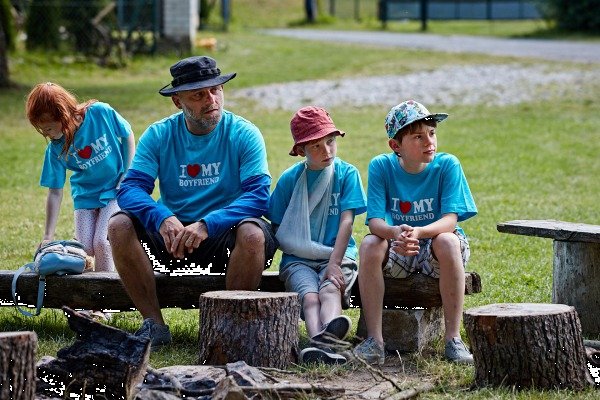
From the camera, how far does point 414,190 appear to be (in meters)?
6.10

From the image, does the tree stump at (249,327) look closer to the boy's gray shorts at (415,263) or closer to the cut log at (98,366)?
the cut log at (98,366)

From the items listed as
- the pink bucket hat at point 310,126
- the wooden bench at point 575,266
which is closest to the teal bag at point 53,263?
the pink bucket hat at point 310,126

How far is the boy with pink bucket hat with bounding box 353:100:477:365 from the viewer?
585 cm

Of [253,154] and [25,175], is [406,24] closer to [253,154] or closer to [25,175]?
[25,175]

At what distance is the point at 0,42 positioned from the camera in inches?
797

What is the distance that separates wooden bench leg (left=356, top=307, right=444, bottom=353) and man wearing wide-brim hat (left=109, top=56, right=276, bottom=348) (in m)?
0.70

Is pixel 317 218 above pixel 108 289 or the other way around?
above

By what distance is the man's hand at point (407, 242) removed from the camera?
577 centimetres

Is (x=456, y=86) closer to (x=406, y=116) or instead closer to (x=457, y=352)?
(x=406, y=116)

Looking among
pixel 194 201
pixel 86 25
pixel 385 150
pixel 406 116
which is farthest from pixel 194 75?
pixel 86 25

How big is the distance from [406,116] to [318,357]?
51.2 inches

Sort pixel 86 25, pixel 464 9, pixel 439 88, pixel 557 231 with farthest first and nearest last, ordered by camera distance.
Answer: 1. pixel 464 9
2. pixel 86 25
3. pixel 439 88
4. pixel 557 231

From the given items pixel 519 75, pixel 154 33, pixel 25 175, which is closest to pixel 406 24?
pixel 154 33

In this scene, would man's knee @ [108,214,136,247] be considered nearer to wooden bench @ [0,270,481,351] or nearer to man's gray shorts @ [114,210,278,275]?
man's gray shorts @ [114,210,278,275]
